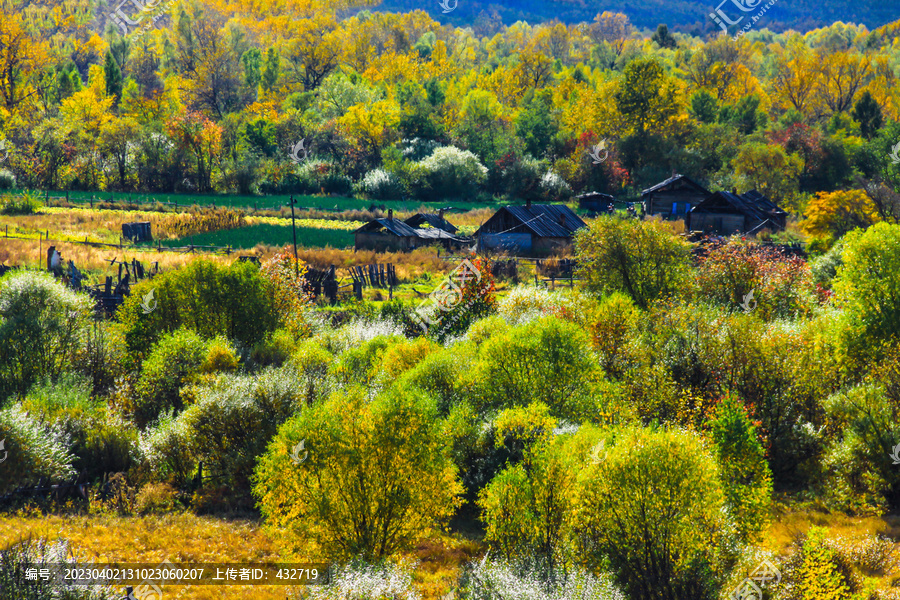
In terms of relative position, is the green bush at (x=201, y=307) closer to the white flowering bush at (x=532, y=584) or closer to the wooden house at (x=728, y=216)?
the white flowering bush at (x=532, y=584)

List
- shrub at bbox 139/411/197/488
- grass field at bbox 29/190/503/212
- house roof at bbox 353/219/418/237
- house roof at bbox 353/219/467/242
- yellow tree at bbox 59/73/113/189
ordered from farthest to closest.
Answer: yellow tree at bbox 59/73/113/189 < grass field at bbox 29/190/503/212 < house roof at bbox 353/219/467/242 < house roof at bbox 353/219/418/237 < shrub at bbox 139/411/197/488

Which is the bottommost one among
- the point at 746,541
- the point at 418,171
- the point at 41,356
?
the point at 746,541

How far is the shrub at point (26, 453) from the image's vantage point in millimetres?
23422

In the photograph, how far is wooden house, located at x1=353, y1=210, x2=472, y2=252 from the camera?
62.8 metres

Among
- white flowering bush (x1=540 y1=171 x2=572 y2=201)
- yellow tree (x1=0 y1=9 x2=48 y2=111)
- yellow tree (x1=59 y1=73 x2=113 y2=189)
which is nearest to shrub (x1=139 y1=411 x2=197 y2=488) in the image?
yellow tree (x1=59 y1=73 x2=113 y2=189)

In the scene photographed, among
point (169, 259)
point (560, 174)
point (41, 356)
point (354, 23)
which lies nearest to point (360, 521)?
point (41, 356)

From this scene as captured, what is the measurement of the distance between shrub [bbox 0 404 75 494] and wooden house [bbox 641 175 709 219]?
64334 millimetres

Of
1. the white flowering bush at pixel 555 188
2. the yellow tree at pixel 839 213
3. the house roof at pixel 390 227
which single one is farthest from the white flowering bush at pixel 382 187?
the yellow tree at pixel 839 213

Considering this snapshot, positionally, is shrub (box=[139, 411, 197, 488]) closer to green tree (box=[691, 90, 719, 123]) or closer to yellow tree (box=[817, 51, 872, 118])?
green tree (box=[691, 90, 719, 123])

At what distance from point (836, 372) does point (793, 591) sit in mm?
13087

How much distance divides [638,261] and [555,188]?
191 ft

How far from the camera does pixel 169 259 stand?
49406mm

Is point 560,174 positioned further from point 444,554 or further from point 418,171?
point 444,554

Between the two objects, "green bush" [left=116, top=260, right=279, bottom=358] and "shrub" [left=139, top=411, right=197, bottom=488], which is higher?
"green bush" [left=116, top=260, right=279, bottom=358]
